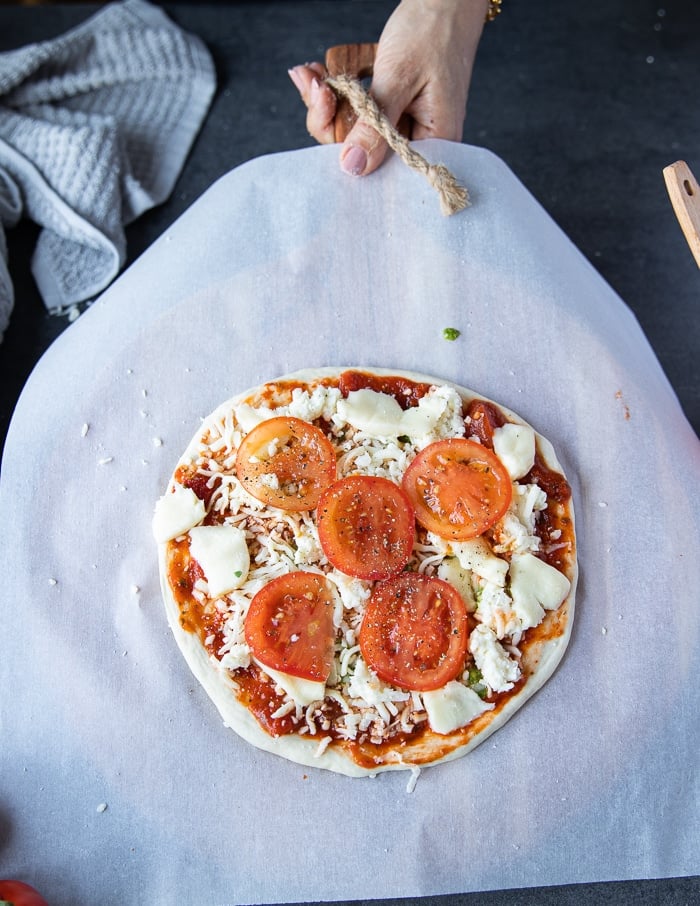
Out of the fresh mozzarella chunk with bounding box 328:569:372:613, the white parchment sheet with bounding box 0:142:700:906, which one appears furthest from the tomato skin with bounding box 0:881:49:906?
the fresh mozzarella chunk with bounding box 328:569:372:613

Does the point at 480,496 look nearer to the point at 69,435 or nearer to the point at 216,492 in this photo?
the point at 216,492

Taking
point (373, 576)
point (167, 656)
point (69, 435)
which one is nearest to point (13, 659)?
point (167, 656)

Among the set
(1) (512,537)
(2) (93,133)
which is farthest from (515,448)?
(2) (93,133)

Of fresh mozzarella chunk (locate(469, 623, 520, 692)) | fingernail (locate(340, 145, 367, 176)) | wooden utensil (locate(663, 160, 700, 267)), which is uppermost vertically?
fingernail (locate(340, 145, 367, 176))

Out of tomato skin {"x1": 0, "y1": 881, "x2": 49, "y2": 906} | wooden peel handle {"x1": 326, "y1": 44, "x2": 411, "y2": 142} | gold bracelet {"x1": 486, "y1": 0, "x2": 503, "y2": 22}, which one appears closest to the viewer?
tomato skin {"x1": 0, "y1": 881, "x2": 49, "y2": 906}

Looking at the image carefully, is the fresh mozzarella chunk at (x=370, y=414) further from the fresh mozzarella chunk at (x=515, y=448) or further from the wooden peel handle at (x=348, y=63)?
the wooden peel handle at (x=348, y=63)

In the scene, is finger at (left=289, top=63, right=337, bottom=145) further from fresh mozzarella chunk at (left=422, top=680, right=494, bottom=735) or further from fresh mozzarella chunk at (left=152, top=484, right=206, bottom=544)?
fresh mozzarella chunk at (left=422, top=680, right=494, bottom=735)

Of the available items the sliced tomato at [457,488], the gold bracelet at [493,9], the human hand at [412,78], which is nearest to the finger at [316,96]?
the human hand at [412,78]

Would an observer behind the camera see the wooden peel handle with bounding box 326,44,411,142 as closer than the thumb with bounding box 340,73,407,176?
No
